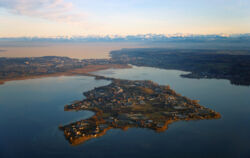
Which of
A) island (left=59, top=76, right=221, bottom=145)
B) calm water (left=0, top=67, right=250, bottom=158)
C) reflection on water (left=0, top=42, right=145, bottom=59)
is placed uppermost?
reflection on water (left=0, top=42, right=145, bottom=59)

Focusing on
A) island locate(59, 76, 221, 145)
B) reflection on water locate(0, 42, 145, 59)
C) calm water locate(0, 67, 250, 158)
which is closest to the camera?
calm water locate(0, 67, 250, 158)

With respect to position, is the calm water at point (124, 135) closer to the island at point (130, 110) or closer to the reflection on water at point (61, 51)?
the island at point (130, 110)

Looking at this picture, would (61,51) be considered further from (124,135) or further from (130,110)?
(124,135)

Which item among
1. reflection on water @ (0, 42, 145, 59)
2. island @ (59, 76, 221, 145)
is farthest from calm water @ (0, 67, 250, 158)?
reflection on water @ (0, 42, 145, 59)

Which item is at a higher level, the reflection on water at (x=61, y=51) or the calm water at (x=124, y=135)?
the reflection on water at (x=61, y=51)

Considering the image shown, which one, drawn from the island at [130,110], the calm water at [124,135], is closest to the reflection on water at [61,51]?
the island at [130,110]

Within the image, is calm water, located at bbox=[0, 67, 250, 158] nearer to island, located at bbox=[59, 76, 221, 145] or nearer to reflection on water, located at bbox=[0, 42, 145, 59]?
island, located at bbox=[59, 76, 221, 145]

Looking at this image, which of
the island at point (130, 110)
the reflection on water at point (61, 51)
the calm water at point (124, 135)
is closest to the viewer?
the calm water at point (124, 135)

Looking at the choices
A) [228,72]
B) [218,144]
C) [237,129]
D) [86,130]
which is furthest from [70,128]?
[228,72]

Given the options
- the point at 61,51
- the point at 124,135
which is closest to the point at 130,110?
the point at 124,135
